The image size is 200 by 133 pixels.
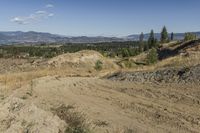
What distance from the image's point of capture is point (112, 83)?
26641mm

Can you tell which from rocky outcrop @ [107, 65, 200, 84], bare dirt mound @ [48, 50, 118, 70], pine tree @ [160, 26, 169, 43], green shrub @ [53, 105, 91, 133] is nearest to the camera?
green shrub @ [53, 105, 91, 133]

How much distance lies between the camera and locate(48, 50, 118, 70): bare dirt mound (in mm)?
55666

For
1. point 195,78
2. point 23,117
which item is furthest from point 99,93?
point 23,117

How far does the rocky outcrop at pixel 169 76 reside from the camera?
24.4 metres

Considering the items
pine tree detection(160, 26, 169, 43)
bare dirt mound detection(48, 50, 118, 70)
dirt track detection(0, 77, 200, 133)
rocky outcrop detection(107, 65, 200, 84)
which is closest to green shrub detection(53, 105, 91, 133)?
dirt track detection(0, 77, 200, 133)

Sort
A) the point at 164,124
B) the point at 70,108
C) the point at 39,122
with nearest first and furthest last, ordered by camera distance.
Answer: the point at 39,122, the point at 164,124, the point at 70,108

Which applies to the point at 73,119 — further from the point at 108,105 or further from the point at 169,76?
the point at 169,76

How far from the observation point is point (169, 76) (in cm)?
2605

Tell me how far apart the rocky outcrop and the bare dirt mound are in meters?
26.6

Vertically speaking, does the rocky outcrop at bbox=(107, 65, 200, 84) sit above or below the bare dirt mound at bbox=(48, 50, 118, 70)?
above

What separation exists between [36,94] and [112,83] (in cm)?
566

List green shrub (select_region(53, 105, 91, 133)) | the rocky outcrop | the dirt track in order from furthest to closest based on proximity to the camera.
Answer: the rocky outcrop < the dirt track < green shrub (select_region(53, 105, 91, 133))

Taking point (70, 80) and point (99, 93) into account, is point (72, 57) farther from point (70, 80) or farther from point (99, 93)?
point (99, 93)

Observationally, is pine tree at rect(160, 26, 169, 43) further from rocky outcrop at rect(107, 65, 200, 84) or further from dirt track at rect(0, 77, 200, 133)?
dirt track at rect(0, 77, 200, 133)
